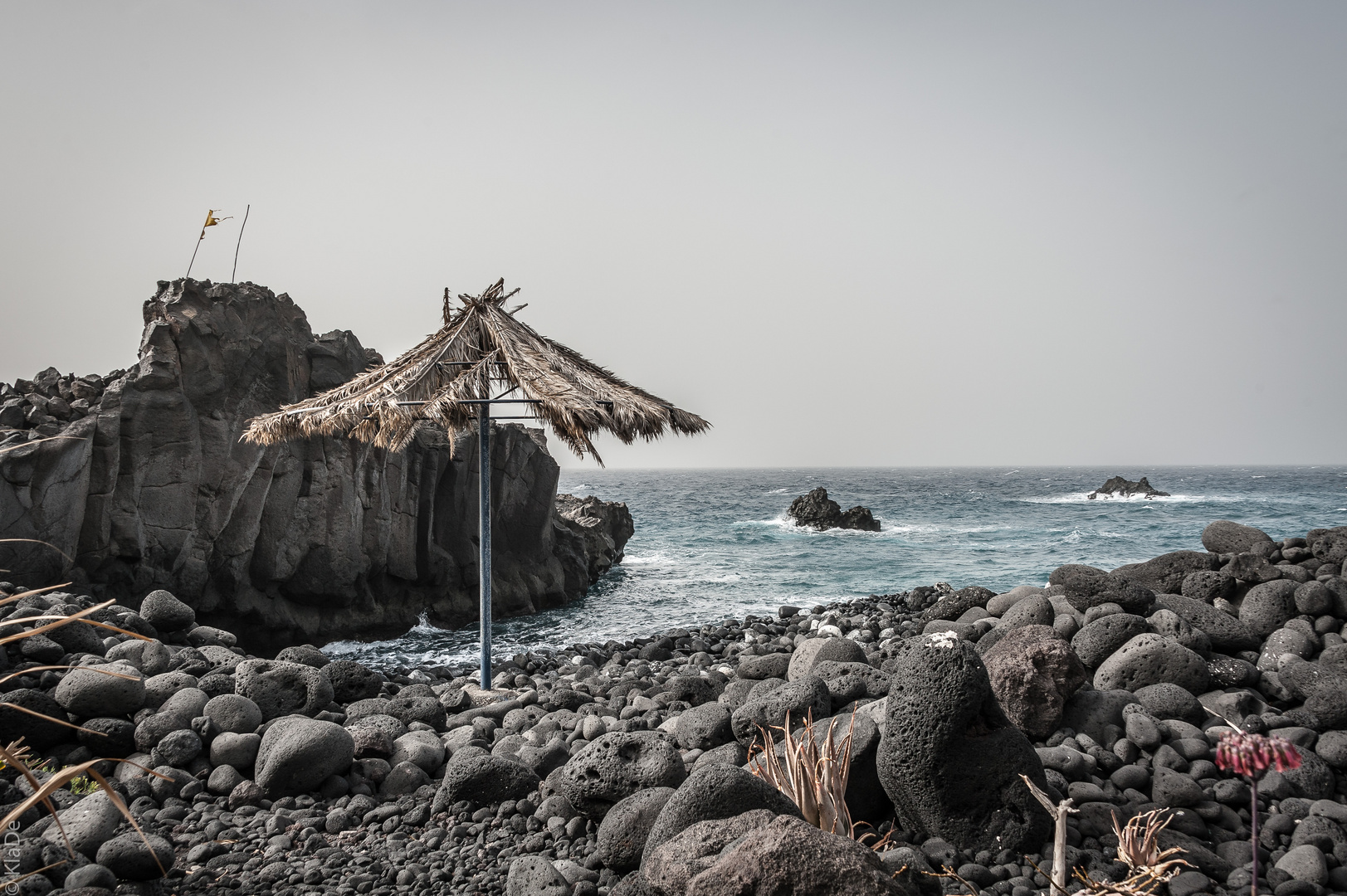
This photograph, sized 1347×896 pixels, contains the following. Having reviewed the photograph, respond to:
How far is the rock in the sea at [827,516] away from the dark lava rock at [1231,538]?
25.2m

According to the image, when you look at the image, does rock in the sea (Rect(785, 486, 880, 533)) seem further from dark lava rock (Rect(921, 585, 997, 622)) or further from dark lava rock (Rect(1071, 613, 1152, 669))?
dark lava rock (Rect(1071, 613, 1152, 669))

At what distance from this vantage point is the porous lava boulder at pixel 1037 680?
4895 millimetres

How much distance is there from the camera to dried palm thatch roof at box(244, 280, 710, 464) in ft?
23.4

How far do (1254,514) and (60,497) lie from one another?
49.8 meters

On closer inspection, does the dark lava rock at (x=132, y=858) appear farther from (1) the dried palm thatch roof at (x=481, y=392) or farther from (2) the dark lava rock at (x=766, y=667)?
(2) the dark lava rock at (x=766, y=667)

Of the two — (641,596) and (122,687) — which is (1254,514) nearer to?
(641,596)

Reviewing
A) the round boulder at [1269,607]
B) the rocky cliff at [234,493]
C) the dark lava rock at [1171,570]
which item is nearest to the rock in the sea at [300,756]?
the rocky cliff at [234,493]

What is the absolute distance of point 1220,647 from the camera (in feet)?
21.9

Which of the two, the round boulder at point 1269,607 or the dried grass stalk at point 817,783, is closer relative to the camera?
the dried grass stalk at point 817,783

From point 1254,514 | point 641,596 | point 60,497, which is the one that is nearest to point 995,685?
point 60,497

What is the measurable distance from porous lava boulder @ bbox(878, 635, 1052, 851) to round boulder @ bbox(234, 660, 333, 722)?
4.69 metres

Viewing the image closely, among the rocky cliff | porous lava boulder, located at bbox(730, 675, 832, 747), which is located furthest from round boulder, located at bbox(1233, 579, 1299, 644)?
the rocky cliff

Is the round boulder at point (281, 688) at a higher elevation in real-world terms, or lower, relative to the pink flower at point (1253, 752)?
lower

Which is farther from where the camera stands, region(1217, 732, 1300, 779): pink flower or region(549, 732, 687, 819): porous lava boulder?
region(549, 732, 687, 819): porous lava boulder
